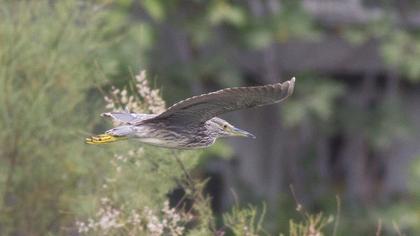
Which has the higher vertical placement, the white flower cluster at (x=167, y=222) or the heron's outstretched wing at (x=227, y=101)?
the heron's outstretched wing at (x=227, y=101)

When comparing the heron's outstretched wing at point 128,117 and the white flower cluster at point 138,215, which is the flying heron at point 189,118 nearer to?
the heron's outstretched wing at point 128,117

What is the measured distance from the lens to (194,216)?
568cm

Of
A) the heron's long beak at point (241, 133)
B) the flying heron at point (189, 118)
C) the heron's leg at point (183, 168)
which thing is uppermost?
the flying heron at point (189, 118)

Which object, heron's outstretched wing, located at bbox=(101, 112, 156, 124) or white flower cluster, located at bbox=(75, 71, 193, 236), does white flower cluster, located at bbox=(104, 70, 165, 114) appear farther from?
heron's outstretched wing, located at bbox=(101, 112, 156, 124)

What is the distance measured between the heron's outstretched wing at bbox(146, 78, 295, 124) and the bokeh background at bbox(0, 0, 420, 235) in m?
2.10

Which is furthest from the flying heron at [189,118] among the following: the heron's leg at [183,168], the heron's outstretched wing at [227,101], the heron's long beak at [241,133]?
the heron's leg at [183,168]

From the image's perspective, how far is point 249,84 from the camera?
44.9ft

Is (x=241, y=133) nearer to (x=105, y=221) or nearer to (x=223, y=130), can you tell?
(x=223, y=130)

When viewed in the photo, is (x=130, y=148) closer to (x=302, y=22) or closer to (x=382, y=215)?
(x=302, y=22)

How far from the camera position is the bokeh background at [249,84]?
775cm

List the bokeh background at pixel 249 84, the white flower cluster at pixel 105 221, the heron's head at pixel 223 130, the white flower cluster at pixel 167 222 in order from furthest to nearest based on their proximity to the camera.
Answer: the bokeh background at pixel 249 84
the white flower cluster at pixel 105 221
the heron's head at pixel 223 130
the white flower cluster at pixel 167 222

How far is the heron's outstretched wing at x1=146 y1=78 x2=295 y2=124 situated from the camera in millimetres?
5102

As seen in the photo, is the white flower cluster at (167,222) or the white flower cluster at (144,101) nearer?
the white flower cluster at (167,222)

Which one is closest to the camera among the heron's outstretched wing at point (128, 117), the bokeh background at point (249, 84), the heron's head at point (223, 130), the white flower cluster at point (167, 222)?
the heron's outstretched wing at point (128, 117)
